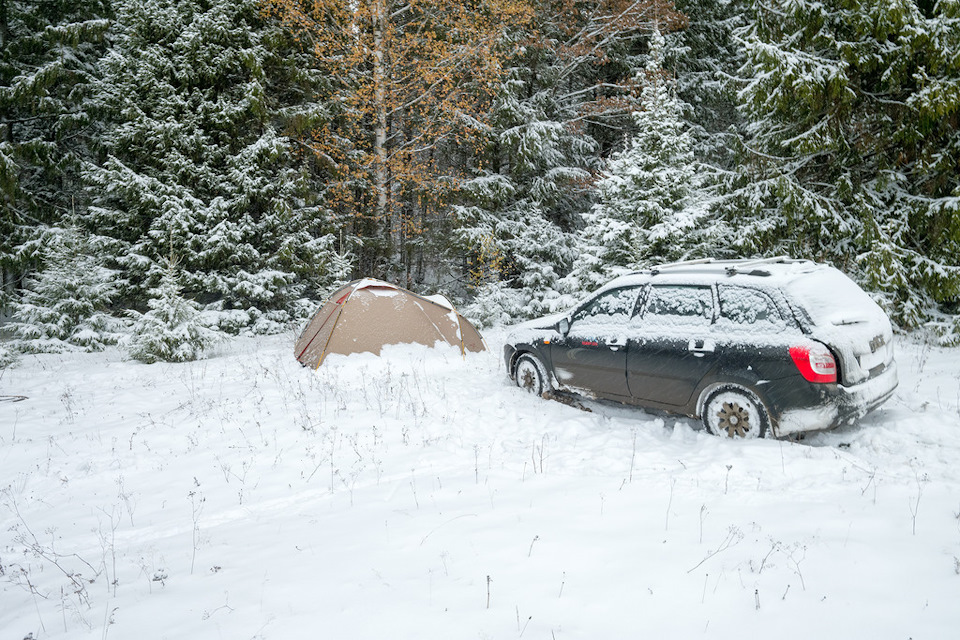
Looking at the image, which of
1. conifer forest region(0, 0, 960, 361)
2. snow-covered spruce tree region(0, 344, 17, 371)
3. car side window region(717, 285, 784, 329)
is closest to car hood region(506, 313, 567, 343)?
car side window region(717, 285, 784, 329)

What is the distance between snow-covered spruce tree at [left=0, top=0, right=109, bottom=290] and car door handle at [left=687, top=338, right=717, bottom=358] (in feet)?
51.2

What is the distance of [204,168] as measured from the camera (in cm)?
1311

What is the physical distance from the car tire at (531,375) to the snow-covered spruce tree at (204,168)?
7879 mm

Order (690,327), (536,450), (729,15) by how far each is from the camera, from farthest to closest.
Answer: (729,15)
(690,327)
(536,450)

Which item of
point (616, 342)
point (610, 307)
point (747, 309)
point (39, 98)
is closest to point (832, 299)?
point (747, 309)

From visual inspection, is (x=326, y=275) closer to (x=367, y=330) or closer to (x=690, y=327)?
(x=367, y=330)

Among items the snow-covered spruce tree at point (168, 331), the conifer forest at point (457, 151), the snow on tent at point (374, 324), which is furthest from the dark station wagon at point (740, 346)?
the snow-covered spruce tree at point (168, 331)

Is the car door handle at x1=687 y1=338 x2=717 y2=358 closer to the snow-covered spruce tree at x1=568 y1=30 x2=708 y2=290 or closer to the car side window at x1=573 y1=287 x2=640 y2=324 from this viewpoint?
the car side window at x1=573 y1=287 x2=640 y2=324

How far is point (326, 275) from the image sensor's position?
1380cm

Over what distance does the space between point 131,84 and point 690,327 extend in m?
14.4

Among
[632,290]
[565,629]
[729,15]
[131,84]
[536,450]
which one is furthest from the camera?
[729,15]

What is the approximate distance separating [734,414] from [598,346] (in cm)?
173

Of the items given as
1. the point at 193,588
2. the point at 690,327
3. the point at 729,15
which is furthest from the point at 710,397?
the point at 729,15

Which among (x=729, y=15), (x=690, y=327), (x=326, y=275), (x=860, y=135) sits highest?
(x=729, y=15)
